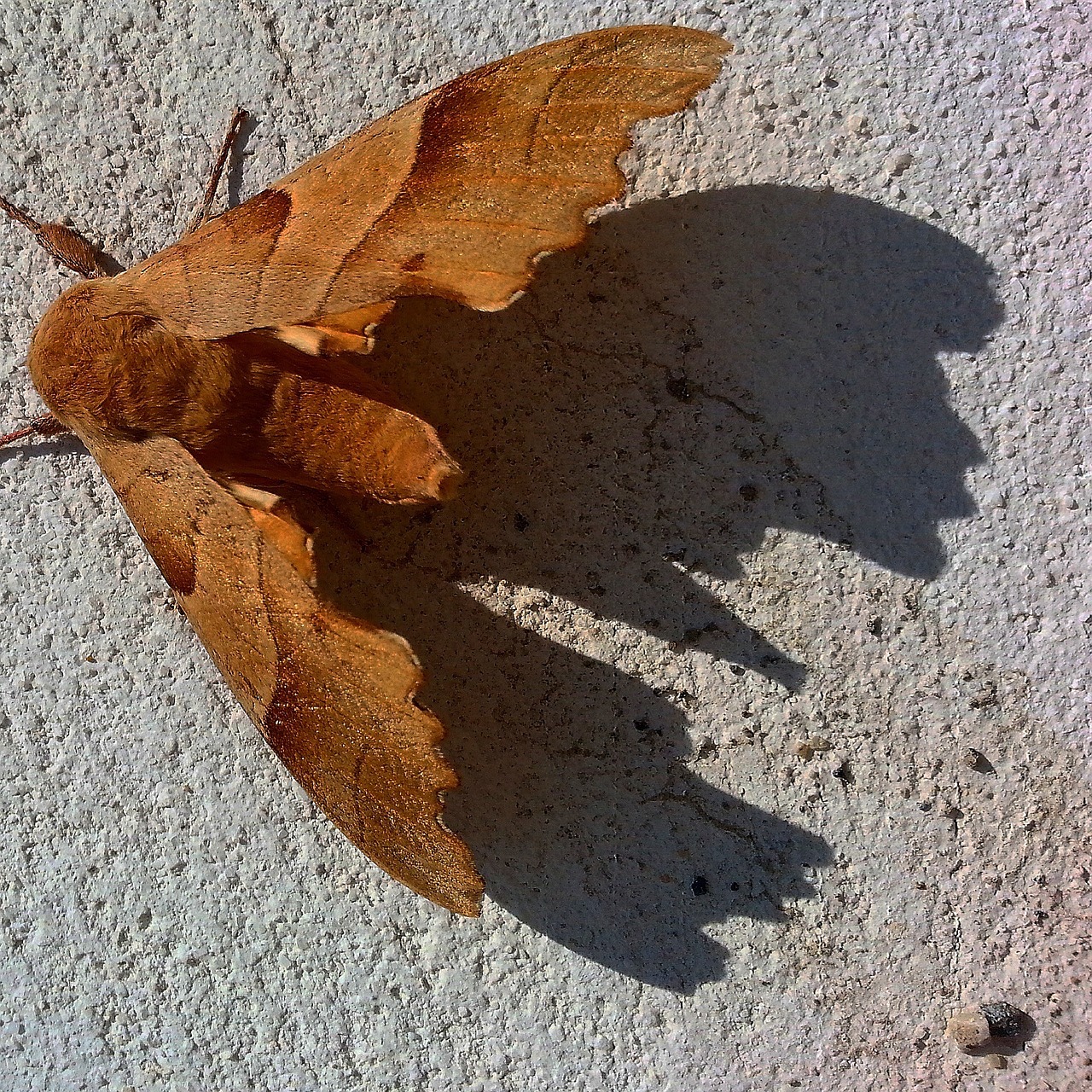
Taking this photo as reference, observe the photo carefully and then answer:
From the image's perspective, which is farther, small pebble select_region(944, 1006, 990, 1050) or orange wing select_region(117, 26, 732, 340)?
small pebble select_region(944, 1006, 990, 1050)

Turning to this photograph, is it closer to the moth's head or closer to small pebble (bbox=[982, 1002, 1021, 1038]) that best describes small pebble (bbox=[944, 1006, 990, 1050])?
small pebble (bbox=[982, 1002, 1021, 1038])

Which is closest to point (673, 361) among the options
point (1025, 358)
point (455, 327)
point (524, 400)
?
point (524, 400)

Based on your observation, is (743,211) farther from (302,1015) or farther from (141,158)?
(302,1015)

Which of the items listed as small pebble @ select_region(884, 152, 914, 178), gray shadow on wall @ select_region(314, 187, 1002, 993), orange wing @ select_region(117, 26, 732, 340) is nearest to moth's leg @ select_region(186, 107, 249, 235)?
orange wing @ select_region(117, 26, 732, 340)

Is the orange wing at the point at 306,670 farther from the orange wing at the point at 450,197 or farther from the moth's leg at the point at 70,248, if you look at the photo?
the moth's leg at the point at 70,248

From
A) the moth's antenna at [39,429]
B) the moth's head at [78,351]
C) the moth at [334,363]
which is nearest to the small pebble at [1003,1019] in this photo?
the moth at [334,363]

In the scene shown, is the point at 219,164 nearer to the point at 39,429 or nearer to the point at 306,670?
the point at 39,429
